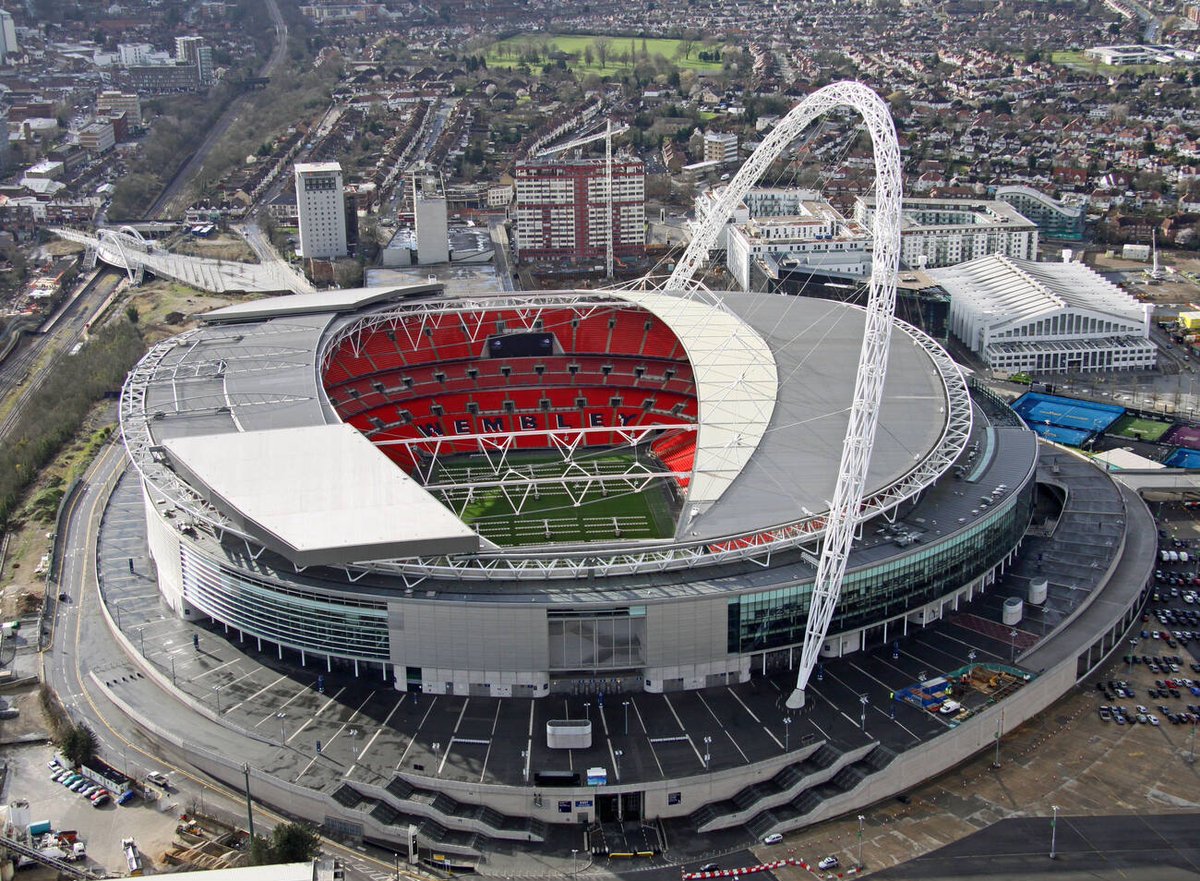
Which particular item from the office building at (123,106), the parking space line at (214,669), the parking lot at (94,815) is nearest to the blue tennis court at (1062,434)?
the parking space line at (214,669)

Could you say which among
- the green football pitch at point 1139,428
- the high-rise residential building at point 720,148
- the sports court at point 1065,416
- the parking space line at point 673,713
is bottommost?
the parking space line at point 673,713

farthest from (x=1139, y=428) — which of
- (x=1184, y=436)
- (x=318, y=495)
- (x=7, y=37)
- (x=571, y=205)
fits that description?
(x=7, y=37)

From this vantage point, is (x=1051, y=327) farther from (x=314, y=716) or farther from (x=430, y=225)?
(x=314, y=716)

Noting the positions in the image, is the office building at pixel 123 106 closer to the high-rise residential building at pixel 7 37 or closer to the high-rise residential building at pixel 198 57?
Answer: the high-rise residential building at pixel 198 57

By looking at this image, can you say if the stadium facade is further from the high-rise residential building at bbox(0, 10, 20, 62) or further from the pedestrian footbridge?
the high-rise residential building at bbox(0, 10, 20, 62)

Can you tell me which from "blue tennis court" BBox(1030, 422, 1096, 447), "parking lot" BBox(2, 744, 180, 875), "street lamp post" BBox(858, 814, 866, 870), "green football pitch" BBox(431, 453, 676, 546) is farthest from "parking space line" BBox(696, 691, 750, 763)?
"blue tennis court" BBox(1030, 422, 1096, 447)

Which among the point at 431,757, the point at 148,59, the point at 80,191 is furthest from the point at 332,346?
the point at 148,59
